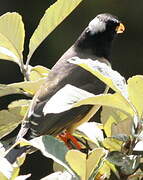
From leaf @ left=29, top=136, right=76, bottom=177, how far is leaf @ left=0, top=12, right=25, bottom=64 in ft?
1.57

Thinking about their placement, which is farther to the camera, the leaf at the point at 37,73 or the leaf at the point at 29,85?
the leaf at the point at 37,73

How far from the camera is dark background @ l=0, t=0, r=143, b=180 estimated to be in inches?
256

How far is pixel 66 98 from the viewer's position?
1576 millimetres

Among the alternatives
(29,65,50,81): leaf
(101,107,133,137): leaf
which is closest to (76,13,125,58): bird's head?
(29,65,50,81): leaf

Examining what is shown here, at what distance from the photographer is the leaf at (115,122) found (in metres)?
1.86

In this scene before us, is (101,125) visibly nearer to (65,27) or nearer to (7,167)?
(7,167)

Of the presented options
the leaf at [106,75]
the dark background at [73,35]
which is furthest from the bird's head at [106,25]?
the dark background at [73,35]

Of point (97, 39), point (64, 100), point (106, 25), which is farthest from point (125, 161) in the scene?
point (97, 39)

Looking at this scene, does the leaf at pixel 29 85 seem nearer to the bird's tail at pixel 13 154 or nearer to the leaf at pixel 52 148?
the bird's tail at pixel 13 154

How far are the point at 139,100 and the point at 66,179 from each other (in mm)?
247

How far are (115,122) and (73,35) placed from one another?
4.64 meters

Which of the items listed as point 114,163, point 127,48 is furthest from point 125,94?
point 127,48

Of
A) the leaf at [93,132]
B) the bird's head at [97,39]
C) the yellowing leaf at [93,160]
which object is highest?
the yellowing leaf at [93,160]

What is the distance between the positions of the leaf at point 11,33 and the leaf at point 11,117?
160mm
